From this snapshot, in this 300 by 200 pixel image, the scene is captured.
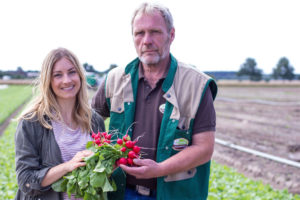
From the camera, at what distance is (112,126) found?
2609 mm

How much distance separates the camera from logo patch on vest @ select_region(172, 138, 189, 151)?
2.35 m

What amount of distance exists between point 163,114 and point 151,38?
67 cm

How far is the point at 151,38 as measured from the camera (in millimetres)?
2412

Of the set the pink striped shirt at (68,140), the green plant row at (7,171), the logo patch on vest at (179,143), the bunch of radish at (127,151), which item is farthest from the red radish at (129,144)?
the green plant row at (7,171)

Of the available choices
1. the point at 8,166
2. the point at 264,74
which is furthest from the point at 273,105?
the point at 264,74

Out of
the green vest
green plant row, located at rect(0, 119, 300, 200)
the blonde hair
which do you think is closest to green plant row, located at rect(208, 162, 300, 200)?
green plant row, located at rect(0, 119, 300, 200)

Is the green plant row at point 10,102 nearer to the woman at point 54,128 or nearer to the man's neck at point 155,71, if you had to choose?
the woman at point 54,128

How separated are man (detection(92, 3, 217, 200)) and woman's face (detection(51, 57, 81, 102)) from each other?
1.25 feet

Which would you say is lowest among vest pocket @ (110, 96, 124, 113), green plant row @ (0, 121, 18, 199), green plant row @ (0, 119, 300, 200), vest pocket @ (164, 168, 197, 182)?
green plant row @ (0, 121, 18, 199)

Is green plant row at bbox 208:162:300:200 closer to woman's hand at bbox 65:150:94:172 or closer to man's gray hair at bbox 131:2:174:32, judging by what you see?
woman's hand at bbox 65:150:94:172

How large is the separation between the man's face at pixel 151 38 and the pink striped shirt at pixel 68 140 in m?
0.90

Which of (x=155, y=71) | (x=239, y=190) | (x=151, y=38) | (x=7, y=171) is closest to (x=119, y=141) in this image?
(x=155, y=71)

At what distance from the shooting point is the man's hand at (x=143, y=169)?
207 cm

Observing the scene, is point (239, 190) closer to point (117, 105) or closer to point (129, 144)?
point (117, 105)
